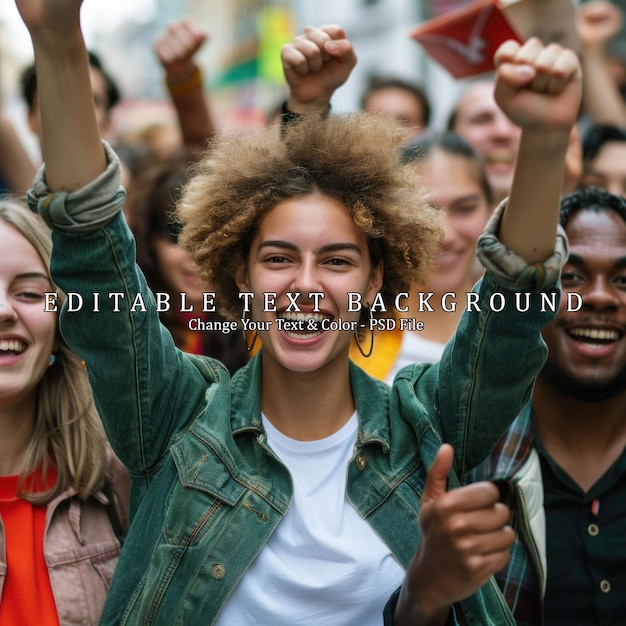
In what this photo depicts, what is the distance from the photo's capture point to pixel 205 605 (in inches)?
87.7

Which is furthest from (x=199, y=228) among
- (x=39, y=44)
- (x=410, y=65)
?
(x=410, y=65)

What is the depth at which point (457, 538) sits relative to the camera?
1.81 meters

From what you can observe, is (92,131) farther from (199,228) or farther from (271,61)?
(271,61)

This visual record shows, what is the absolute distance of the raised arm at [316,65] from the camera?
271cm

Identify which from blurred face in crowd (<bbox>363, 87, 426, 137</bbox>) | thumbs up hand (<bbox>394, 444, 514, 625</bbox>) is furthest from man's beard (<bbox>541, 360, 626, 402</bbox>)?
blurred face in crowd (<bbox>363, 87, 426, 137</bbox>)

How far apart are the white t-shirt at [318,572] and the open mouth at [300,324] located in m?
0.36

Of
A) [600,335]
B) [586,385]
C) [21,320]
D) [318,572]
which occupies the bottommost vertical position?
[318,572]

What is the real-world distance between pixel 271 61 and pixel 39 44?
13.4 m

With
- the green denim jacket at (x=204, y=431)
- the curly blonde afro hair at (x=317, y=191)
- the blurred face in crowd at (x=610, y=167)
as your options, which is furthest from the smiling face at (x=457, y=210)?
the green denim jacket at (x=204, y=431)

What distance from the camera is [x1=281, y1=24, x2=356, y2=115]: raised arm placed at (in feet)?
8.89

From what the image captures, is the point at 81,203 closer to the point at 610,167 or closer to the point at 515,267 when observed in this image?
the point at 515,267

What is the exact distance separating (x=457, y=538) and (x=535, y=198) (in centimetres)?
76

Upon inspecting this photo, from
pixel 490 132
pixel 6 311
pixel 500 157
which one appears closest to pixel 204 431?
pixel 6 311

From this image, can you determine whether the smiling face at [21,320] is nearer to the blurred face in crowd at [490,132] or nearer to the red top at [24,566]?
the red top at [24,566]
